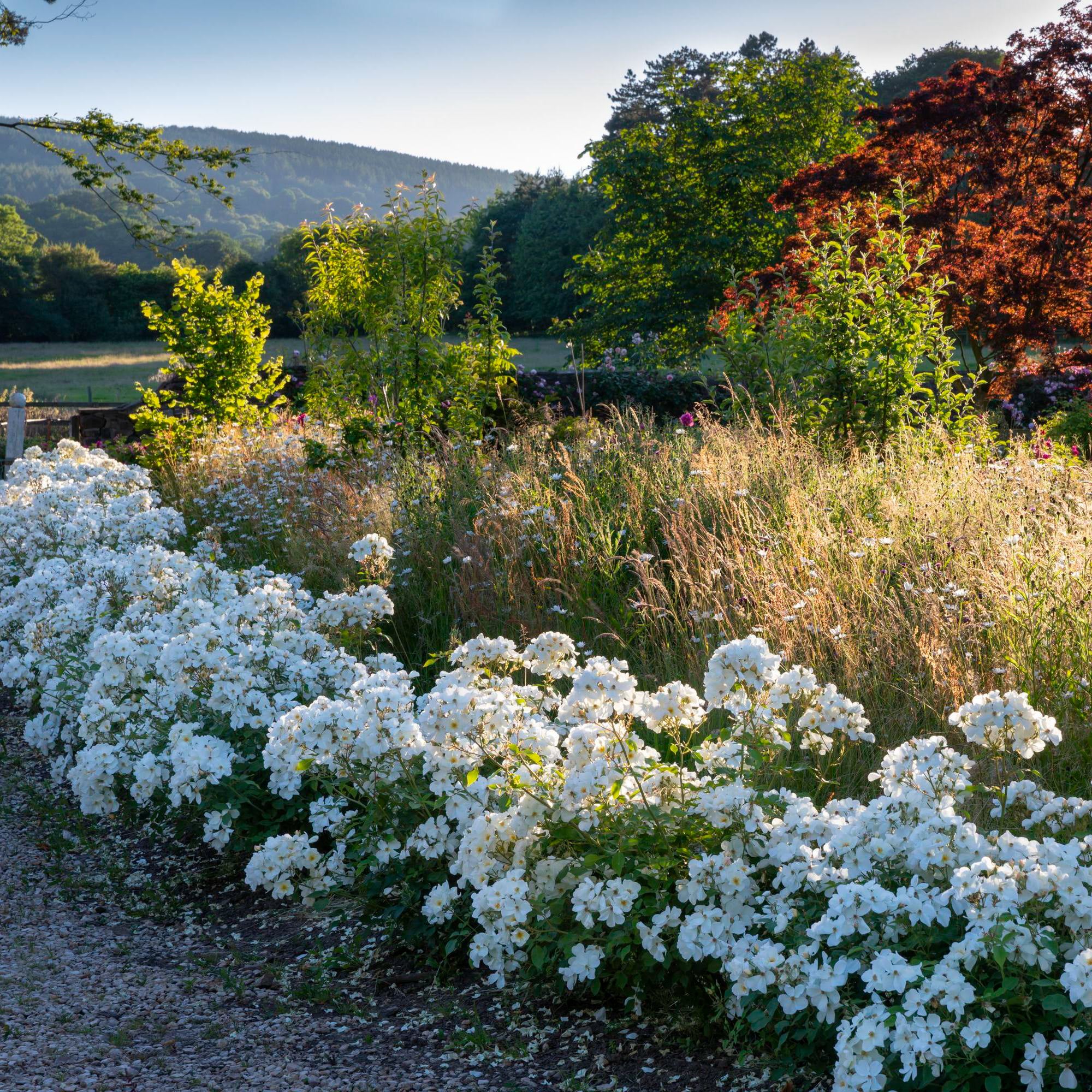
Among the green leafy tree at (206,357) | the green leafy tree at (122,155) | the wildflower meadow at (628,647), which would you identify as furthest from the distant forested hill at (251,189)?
the wildflower meadow at (628,647)

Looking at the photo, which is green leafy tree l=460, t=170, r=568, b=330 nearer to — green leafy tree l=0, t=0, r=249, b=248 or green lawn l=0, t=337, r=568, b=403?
green lawn l=0, t=337, r=568, b=403

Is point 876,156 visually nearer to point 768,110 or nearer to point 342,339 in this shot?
point 342,339

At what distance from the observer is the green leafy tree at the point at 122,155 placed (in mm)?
9242

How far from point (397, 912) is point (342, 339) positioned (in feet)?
24.8

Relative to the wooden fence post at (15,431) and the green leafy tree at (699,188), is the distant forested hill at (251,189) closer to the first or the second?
the wooden fence post at (15,431)

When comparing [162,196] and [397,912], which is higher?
[162,196]

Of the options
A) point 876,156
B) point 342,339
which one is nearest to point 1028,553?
point 342,339

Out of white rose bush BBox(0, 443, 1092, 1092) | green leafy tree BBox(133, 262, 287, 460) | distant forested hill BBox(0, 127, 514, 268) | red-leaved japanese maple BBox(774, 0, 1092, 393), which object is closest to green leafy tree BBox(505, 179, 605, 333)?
distant forested hill BBox(0, 127, 514, 268)

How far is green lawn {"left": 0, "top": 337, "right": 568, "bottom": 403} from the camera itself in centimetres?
2630

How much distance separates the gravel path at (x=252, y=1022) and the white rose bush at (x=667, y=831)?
0.15m

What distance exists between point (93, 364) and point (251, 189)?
63.2 metres

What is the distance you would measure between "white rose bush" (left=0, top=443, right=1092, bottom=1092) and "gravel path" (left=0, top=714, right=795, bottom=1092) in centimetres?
15

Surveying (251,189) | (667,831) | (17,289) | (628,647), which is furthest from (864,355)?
(251,189)

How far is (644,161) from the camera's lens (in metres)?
20.2
